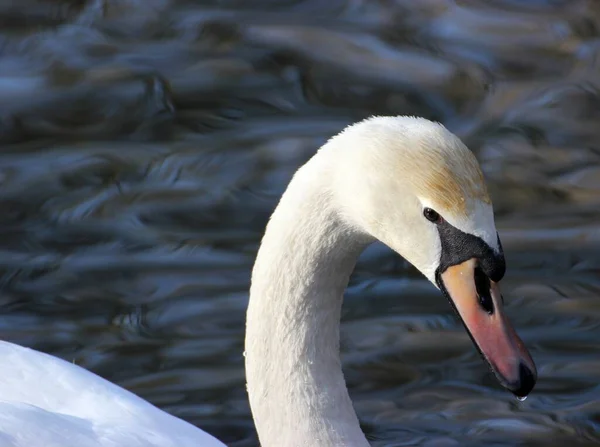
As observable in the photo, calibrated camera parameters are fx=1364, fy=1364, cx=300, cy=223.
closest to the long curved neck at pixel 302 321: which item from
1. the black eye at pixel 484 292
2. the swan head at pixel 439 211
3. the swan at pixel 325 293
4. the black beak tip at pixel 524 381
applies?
the swan at pixel 325 293

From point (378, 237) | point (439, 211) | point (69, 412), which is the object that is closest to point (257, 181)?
point (69, 412)

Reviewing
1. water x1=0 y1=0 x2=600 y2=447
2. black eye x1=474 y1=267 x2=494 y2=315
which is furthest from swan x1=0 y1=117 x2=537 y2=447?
water x1=0 y1=0 x2=600 y2=447

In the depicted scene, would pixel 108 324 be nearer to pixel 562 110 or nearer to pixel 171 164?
pixel 171 164

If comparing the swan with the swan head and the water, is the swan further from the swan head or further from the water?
the water

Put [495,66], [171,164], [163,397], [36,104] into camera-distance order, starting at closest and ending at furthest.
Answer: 1. [163,397]
2. [171,164]
3. [36,104]
4. [495,66]

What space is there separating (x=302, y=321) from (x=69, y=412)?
72cm

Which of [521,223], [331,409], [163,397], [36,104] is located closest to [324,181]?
[331,409]

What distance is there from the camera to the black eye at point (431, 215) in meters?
3.45

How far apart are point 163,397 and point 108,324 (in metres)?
0.53

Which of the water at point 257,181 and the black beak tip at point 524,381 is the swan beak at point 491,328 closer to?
the black beak tip at point 524,381

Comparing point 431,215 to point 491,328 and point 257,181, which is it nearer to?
point 491,328

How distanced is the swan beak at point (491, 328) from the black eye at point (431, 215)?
0.13 metres

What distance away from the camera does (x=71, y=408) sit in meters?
3.90

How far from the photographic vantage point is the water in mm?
5137
